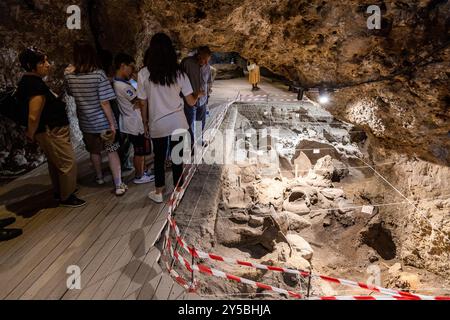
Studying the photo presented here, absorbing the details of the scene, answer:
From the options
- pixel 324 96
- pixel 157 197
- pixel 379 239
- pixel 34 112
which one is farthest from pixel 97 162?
pixel 379 239

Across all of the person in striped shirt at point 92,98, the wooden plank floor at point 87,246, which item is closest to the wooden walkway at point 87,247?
the wooden plank floor at point 87,246

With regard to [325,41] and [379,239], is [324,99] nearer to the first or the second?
[325,41]

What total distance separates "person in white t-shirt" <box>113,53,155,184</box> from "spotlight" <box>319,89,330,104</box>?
3389mm

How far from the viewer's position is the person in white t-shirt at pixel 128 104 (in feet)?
12.8

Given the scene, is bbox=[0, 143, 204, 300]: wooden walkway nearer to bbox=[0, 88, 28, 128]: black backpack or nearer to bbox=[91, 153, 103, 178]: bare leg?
bbox=[91, 153, 103, 178]: bare leg

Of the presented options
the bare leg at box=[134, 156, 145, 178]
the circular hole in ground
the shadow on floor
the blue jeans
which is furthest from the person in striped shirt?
the circular hole in ground

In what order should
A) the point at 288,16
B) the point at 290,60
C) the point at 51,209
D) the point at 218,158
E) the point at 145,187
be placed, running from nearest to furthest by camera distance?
the point at 51,209, the point at 145,187, the point at 288,16, the point at 290,60, the point at 218,158

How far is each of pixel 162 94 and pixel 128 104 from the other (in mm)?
788

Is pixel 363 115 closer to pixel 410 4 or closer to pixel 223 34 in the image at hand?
pixel 410 4

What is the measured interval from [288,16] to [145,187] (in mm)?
3504

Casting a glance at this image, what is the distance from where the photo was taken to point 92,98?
3789mm

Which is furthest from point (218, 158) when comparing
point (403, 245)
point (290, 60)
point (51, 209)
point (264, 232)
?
point (403, 245)

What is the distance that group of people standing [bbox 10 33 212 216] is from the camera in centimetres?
Answer: 328

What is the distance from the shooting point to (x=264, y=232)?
5191mm
